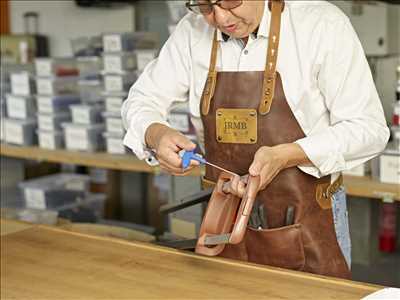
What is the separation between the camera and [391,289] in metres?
1.21

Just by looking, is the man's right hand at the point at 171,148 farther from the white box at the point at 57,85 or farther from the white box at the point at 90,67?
the white box at the point at 57,85

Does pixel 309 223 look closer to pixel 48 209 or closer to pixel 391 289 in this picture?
pixel 391 289

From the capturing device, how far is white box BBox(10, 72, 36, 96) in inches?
140

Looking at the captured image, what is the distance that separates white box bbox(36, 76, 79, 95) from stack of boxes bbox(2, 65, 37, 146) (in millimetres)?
80

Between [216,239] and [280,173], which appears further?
[280,173]

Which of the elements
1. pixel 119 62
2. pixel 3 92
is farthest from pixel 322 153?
pixel 3 92

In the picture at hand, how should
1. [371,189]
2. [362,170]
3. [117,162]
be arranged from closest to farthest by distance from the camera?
[371,189] → [362,170] → [117,162]

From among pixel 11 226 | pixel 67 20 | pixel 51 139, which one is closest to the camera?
pixel 11 226

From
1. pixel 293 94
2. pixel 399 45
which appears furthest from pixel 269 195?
pixel 399 45

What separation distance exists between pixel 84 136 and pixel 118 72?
0.40 metres

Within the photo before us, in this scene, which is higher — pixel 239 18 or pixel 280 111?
pixel 239 18

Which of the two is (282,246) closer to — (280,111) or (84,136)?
(280,111)

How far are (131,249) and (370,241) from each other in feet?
5.82

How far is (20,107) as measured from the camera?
358 cm
